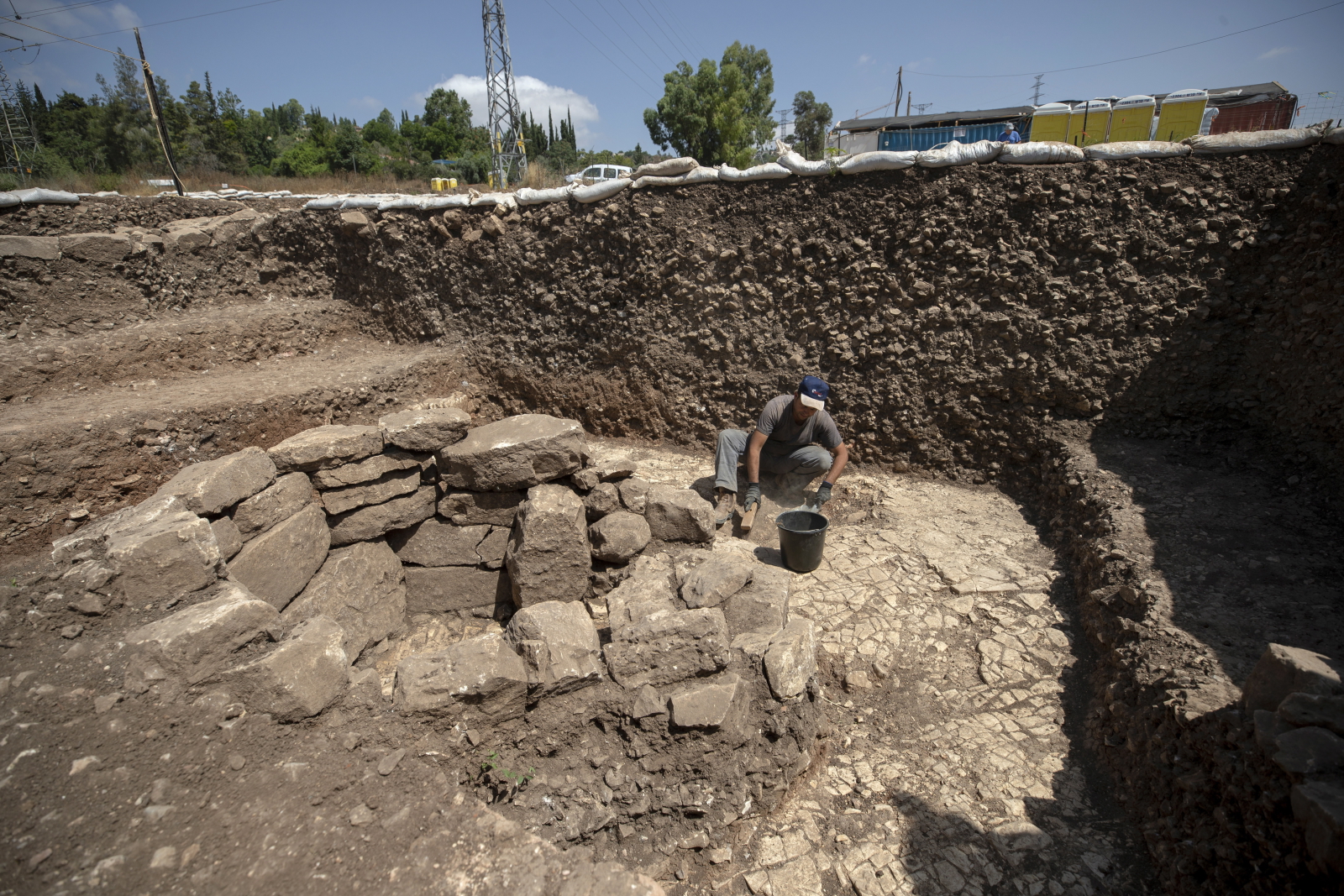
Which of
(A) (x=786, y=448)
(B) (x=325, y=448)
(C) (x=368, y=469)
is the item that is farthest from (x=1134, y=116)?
(B) (x=325, y=448)

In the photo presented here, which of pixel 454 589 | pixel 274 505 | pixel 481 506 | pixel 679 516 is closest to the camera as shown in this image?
pixel 274 505

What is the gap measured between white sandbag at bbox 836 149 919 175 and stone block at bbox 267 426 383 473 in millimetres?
4405

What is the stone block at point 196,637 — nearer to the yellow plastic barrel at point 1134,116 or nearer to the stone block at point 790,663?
the stone block at point 790,663

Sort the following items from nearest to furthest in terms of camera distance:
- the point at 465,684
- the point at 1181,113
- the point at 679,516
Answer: the point at 465,684
the point at 679,516
the point at 1181,113

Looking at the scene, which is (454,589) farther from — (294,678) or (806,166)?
(806,166)

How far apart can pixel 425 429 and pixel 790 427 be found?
2.79 m

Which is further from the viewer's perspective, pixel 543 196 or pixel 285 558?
pixel 543 196

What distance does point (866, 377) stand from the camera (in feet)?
17.7

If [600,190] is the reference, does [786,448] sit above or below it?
below

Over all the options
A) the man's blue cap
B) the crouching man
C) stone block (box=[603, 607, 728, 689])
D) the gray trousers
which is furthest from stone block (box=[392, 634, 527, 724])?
the man's blue cap

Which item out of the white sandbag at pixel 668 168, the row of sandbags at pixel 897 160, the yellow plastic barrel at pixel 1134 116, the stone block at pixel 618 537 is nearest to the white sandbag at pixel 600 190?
the row of sandbags at pixel 897 160

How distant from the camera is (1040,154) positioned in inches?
184

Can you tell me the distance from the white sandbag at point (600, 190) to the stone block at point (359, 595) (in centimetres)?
397

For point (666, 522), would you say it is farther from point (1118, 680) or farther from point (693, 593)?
point (1118, 680)
